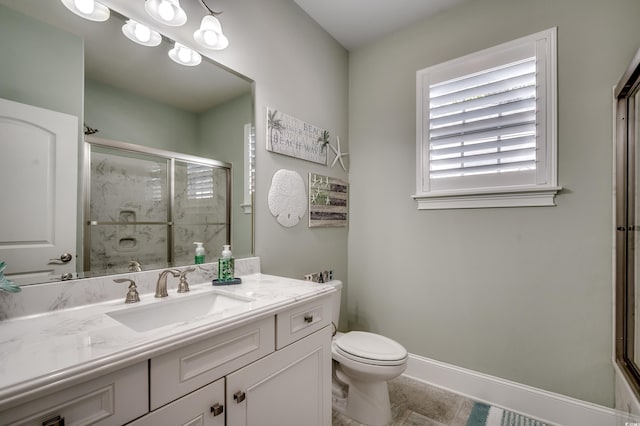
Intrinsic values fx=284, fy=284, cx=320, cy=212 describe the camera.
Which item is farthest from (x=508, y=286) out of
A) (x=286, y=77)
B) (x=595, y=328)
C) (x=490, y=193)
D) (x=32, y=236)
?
(x=32, y=236)

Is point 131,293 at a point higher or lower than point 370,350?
higher

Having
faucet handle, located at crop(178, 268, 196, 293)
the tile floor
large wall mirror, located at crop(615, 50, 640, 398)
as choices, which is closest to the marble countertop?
faucet handle, located at crop(178, 268, 196, 293)

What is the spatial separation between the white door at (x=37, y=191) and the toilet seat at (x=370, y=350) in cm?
137

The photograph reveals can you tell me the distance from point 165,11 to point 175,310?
126cm

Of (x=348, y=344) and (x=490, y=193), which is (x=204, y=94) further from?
(x=490, y=193)

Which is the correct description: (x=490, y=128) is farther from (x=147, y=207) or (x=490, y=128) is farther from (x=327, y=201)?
(x=147, y=207)

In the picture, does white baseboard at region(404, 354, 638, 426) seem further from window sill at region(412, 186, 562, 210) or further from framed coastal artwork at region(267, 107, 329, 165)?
framed coastal artwork at region(267, 107, 329, 165)

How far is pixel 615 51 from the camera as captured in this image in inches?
60.9

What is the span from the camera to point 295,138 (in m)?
1.98

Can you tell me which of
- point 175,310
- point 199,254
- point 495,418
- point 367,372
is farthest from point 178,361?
point 495,418

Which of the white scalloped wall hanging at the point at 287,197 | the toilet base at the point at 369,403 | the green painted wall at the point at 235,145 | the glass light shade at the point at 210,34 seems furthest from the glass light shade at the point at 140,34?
the toilet base at the point at 369,403

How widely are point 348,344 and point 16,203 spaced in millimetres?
1623

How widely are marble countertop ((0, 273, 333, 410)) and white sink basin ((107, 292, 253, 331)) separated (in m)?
0.02

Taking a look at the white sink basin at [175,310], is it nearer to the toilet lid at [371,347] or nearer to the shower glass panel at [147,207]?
the shower glass panel at [147,207]
